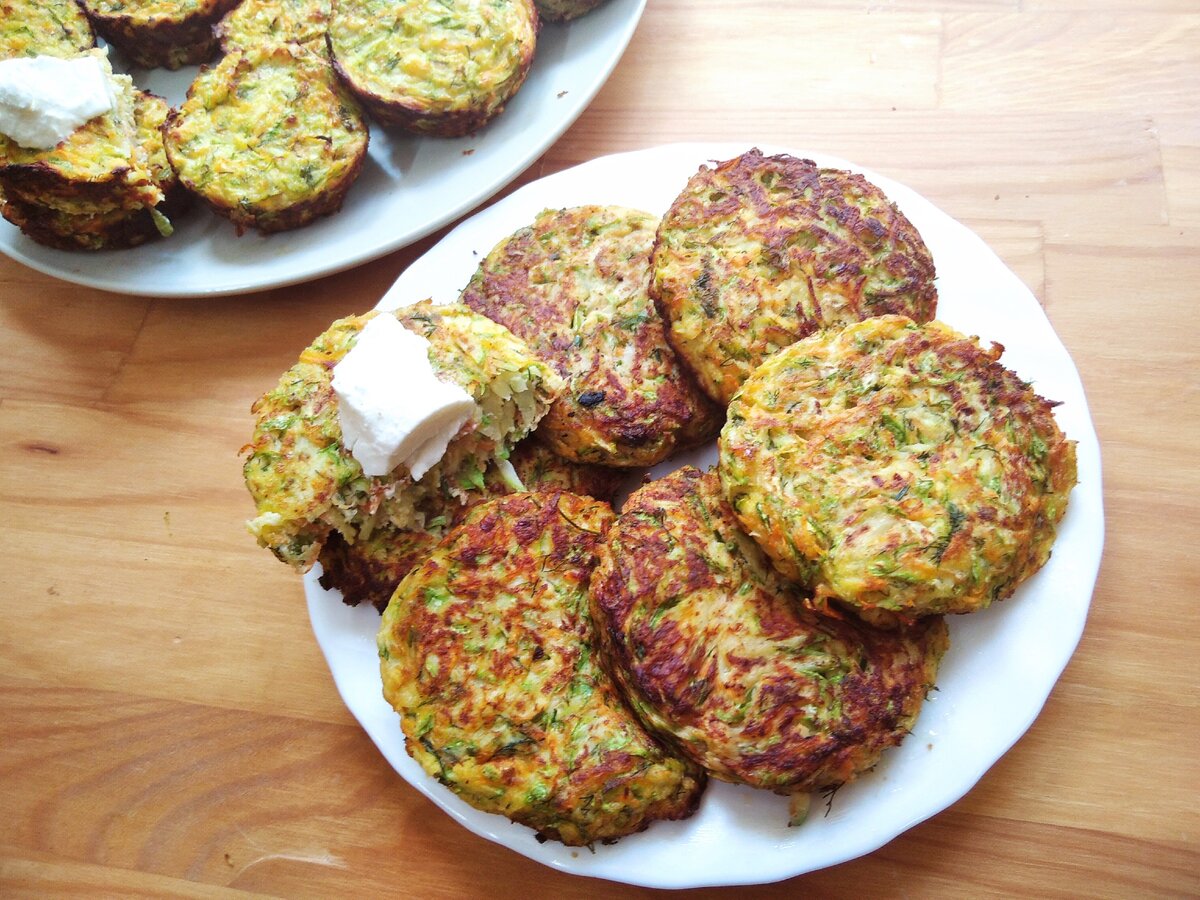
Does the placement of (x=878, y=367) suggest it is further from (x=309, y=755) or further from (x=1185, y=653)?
(x=309, y=755)

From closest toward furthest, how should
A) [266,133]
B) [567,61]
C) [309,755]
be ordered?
[309,755] < [266,133] < [567,61]

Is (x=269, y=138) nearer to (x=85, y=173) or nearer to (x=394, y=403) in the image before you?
(x=85, y=173)

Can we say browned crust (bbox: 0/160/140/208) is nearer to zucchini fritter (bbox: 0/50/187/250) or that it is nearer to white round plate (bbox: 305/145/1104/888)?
zucchini fritter (bbox: 0/50/187/250)

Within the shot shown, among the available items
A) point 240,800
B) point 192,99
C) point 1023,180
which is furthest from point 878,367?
point 192,99

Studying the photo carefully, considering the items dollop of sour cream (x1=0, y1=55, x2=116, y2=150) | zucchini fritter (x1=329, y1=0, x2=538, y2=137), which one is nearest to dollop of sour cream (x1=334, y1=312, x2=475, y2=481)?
zucchini fritter (x1=329, y1=0, x2=538, y2=137)

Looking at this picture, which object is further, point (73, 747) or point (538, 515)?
point (73, 747)

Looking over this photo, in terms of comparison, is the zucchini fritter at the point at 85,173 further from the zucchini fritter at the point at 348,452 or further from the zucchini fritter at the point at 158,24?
the zucchini fritter at the point at 348,452

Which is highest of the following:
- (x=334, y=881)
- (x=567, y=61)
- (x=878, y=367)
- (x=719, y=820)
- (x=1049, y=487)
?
(x=567, y=61)
